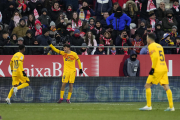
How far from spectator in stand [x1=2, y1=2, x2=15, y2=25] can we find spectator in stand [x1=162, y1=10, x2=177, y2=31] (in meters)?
7.29

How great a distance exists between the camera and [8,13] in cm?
1845

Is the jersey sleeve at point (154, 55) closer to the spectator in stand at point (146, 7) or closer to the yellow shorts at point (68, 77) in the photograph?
the yellow shorts at point (68, 77)

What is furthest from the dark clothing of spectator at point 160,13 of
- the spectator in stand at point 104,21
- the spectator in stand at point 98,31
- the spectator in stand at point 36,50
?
the spectator in stand at point 36,50

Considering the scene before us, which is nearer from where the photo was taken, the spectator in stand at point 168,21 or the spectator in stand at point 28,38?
the spectator in stand at point 28,38

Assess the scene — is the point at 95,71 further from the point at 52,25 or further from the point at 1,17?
the point at 1,17

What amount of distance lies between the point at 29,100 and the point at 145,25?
703 cm

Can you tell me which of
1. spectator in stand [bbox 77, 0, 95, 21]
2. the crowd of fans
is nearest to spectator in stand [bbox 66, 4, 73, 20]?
the crowd of fans

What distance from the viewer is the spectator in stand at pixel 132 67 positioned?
15406 mm

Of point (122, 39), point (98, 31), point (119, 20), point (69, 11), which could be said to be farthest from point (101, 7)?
point (122, 39)

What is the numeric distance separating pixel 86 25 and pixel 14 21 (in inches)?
132

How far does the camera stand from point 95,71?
1559 centimetres

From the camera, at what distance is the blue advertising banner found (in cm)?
1433

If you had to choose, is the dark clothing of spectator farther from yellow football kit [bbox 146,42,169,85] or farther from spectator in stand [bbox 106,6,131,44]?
yellow football kit [bbox 146,42,169,85]

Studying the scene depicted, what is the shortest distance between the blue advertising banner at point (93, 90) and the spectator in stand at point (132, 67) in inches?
38.1
